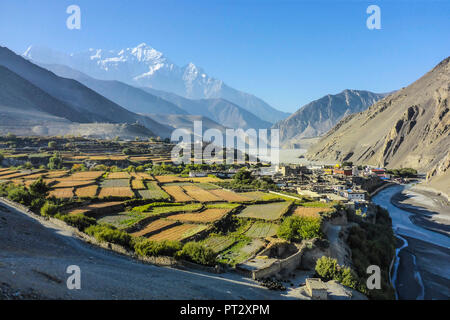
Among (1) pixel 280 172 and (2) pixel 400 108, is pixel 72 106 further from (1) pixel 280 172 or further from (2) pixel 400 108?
(2) pixel 400 108

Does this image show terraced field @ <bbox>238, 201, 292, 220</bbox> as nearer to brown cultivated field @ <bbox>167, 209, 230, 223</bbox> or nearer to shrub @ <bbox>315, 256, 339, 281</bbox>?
brown cultivated field @ <bbox>167, 209, 230, 223</bbox>

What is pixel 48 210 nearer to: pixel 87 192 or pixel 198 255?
pixel 87 192

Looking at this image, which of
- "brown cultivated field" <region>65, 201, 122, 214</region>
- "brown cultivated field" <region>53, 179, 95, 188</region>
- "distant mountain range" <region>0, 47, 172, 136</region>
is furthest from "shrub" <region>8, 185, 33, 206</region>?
"distant mountain range" <region>0, 47, 172, 136</region>

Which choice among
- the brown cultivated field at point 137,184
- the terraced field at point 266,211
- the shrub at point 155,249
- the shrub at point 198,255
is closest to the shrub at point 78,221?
the shrub at point 155,249

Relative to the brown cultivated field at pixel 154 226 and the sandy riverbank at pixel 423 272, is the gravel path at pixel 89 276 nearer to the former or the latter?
the brown cultivated field at pixel 154 226
